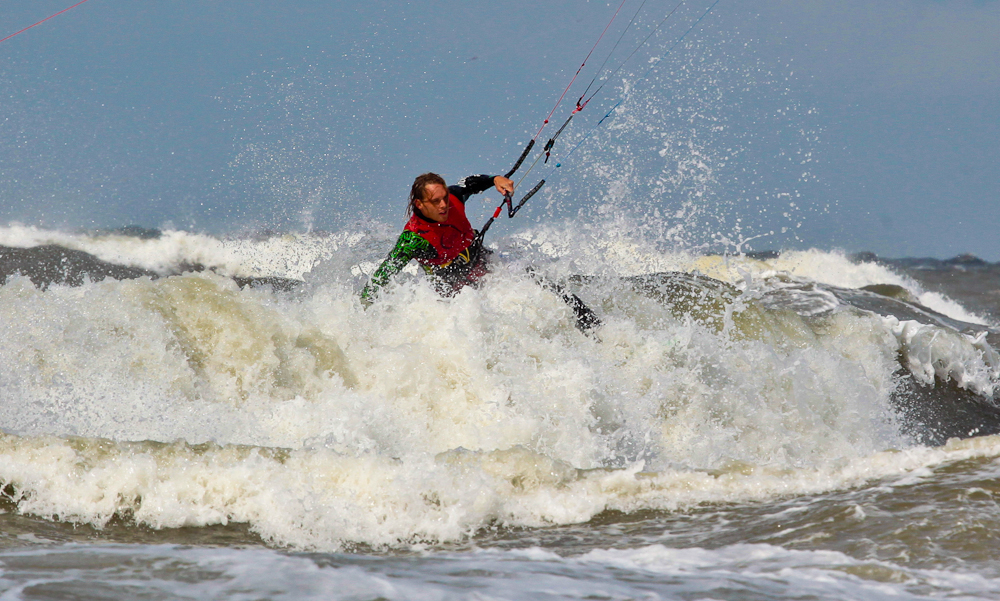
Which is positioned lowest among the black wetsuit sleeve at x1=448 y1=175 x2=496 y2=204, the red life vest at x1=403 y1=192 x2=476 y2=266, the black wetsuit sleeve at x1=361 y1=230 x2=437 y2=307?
the black wetsuit sleeve at x1=361 y1=230 x2=437 y2=307

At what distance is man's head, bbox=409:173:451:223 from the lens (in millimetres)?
5496

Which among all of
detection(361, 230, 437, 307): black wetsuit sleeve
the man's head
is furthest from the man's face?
detection(361, 230, 437, 307): black wetsuit sleeve

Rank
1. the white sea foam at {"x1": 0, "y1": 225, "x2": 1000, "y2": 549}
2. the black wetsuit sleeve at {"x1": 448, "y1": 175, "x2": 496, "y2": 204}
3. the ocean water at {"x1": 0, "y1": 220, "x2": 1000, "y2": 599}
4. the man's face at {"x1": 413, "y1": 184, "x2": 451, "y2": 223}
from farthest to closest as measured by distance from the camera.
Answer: the black wetsuit sleeve at {"x1": 448, "y1": 175, "x2": 496, "y2": 204} → the man's face at {"x1": 413, "y1": 184, "x2": 451, "y2": 223} → the white sea foam at {"x1": 0, "y1": 225, "x2": 1000, "y2": 549} → the ocean water at {"x1": 0, "y1": 220, "x2": 1000, "y2": 599}

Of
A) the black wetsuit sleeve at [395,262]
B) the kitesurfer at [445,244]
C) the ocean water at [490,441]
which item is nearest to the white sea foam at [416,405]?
the ocean water at [490,441]

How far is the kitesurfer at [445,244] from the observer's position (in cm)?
557

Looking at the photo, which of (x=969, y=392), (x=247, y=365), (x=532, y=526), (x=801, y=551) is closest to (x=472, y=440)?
(x=532, y=526)

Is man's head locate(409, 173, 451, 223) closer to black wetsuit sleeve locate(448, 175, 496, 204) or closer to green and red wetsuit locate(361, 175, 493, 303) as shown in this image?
green and red wetsuit locate(361, 175, 493, 303)

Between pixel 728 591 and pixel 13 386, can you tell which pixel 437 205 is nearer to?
pixel 13 386

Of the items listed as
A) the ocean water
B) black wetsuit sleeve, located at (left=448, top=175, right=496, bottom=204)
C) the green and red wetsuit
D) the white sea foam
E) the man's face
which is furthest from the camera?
black wetsuit sleeve, located at (left=448, top=175, right=496, bottom=204)

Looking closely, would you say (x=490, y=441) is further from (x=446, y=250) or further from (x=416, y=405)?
(x=446, y=250)

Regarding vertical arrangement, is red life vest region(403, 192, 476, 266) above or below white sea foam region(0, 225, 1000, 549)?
above

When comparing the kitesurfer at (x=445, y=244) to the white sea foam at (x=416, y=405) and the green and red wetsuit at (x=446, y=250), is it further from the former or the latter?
the white sea foam at (x=416, y=405)

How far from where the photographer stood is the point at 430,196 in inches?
216

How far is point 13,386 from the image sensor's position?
468 centimetres
